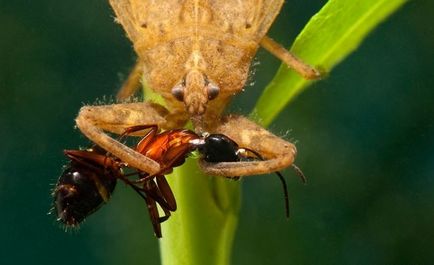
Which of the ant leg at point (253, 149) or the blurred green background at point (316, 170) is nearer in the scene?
the ant leg at point (253, 149)

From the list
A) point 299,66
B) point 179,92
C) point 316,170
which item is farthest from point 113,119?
point 316,170

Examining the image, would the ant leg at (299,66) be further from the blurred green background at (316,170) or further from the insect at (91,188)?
the blurred green background at (316,170)

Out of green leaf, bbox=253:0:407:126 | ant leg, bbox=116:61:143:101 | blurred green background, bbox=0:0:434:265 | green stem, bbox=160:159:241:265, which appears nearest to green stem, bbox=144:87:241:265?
green stem, bbox=160:159:241:265

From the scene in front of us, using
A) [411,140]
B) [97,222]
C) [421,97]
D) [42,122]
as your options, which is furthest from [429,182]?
[42,122]

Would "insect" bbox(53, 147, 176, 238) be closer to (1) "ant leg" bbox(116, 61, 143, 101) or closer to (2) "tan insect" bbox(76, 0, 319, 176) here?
(2) "tan insect" bbox(76, 0, 319, 176)

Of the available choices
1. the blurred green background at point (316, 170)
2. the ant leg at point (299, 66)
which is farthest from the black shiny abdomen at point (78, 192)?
the blurred green background at point (316, 170)

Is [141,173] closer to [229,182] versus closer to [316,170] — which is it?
[229,182]
